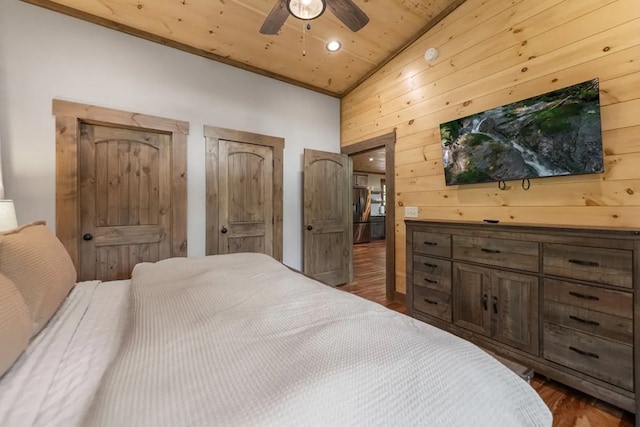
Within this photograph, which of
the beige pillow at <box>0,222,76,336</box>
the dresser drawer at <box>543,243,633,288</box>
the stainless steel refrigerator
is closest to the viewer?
the beige pillow at <box>0,222,76,336</box>

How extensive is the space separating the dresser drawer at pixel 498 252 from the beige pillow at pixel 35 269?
2.49 meters

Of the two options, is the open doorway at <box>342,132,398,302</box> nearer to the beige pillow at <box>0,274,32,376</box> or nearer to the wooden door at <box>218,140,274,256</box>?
the wooden door at <box>218,140,274,256</box>

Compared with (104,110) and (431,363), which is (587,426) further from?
(104,110)

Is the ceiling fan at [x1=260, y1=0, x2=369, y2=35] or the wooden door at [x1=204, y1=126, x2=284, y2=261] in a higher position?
the ceiling fan at [x1=260, y1=0, x2=369, y2=35]

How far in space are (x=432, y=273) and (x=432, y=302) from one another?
0.26m

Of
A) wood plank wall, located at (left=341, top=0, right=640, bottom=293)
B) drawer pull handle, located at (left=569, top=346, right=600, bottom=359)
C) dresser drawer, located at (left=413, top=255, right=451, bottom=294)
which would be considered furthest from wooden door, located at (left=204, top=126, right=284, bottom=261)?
drawer pull handle, located at (left=569, top=346, right=600, bottom=359)

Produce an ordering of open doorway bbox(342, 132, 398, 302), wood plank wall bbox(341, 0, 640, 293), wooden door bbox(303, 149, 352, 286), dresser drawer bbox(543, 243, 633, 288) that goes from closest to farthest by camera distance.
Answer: dresser drawer bbox(543, 243, 633, 288) → wood plank wall bbox(341, 0, 640, 293) → open doorway bbox(342, 132, 398, 302) → wooden door bbox(303, 149, 352, 286)

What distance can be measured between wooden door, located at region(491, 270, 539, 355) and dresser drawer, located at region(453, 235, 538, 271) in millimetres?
76

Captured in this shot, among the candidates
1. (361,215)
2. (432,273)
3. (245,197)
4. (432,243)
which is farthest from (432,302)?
(361,215)

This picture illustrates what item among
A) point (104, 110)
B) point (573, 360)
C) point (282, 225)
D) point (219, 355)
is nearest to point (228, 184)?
point (282, 225)

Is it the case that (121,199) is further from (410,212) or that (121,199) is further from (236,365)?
(410,212)

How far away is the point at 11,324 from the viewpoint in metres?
0.76

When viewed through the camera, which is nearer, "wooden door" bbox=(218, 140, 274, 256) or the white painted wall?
the white painted wall

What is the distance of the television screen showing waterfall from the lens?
1.80 meters
